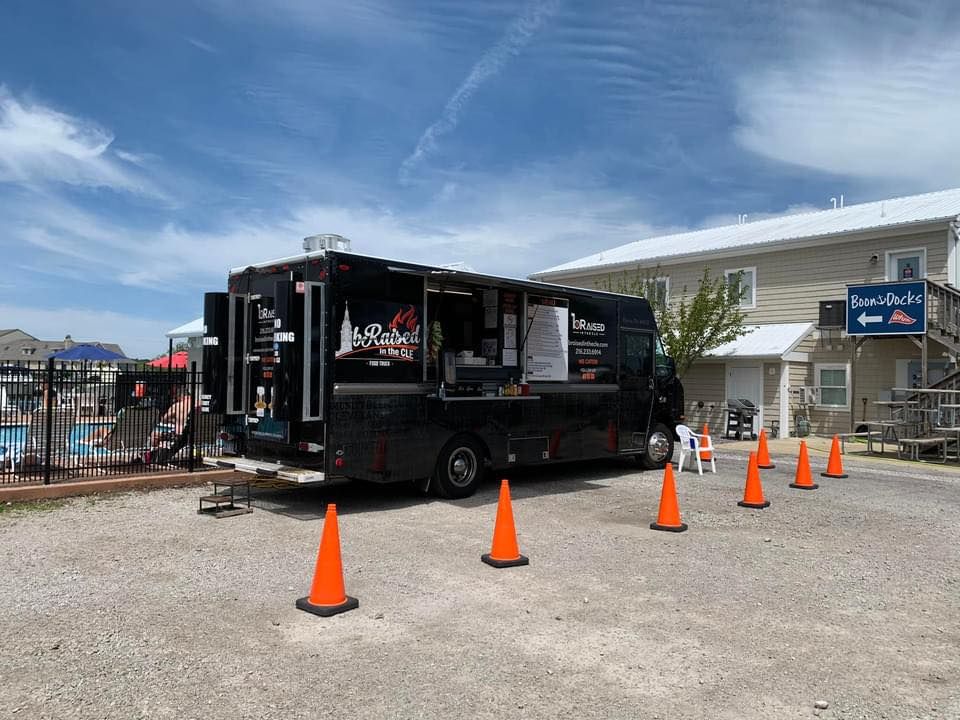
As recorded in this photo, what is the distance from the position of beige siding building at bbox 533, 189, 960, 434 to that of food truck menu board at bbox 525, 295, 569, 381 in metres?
10.7

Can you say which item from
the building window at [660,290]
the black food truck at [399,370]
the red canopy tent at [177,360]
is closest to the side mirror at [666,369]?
the black food truck at [399,370]

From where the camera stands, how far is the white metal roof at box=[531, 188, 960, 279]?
19.6m

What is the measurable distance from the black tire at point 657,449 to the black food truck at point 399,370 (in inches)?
58.1

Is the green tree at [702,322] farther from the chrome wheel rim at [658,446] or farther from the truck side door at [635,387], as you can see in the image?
the truck side door at [635,387]

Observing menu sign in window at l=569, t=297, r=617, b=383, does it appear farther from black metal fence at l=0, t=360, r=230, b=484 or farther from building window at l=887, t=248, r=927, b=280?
building window at l=887, t=248, r=927, b=280

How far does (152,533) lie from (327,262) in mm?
3229

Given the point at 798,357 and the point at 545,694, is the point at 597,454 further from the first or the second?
the point at 798,357

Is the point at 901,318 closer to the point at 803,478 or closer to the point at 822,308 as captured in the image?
the point at 822,308

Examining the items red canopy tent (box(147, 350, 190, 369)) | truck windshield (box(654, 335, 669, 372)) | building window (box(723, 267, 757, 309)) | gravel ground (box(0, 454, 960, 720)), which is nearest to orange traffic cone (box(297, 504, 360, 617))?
gravel ground (box(0, 454, 960, 720))

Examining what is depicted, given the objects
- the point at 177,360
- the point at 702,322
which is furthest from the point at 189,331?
the point at 702,322

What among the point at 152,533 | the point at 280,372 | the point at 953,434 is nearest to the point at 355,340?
the point at 280,372

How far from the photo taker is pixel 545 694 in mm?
4012

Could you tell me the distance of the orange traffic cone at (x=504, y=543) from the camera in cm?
651

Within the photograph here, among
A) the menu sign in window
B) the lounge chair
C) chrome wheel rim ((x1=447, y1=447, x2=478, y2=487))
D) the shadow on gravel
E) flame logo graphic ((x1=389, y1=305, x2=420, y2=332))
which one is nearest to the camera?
flame logo graphic ((x1=389, y1=305, x2=420, y2=332))
